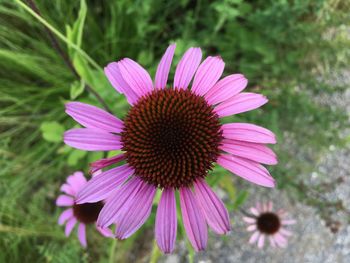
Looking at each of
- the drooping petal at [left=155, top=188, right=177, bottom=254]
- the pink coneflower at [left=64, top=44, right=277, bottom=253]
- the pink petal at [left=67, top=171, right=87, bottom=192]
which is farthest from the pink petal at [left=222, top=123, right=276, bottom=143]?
the pink petal at [left=67, top=171, right=87, bottom=192]

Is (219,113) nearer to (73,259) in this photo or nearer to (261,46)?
(261,46)

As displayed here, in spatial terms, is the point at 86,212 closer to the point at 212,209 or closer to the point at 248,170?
the point at 212,209

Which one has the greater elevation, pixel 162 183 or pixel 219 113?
pixel 219 113

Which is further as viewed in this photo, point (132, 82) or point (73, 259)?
point (73, 259)

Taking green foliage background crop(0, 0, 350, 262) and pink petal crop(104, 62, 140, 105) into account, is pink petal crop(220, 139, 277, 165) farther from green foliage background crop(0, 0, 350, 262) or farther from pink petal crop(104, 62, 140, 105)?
green foliage background crop(0, 0, 350, 262)

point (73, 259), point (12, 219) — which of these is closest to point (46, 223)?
point (12, 219)

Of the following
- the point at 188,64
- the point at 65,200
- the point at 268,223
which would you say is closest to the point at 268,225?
the point at 268,223
